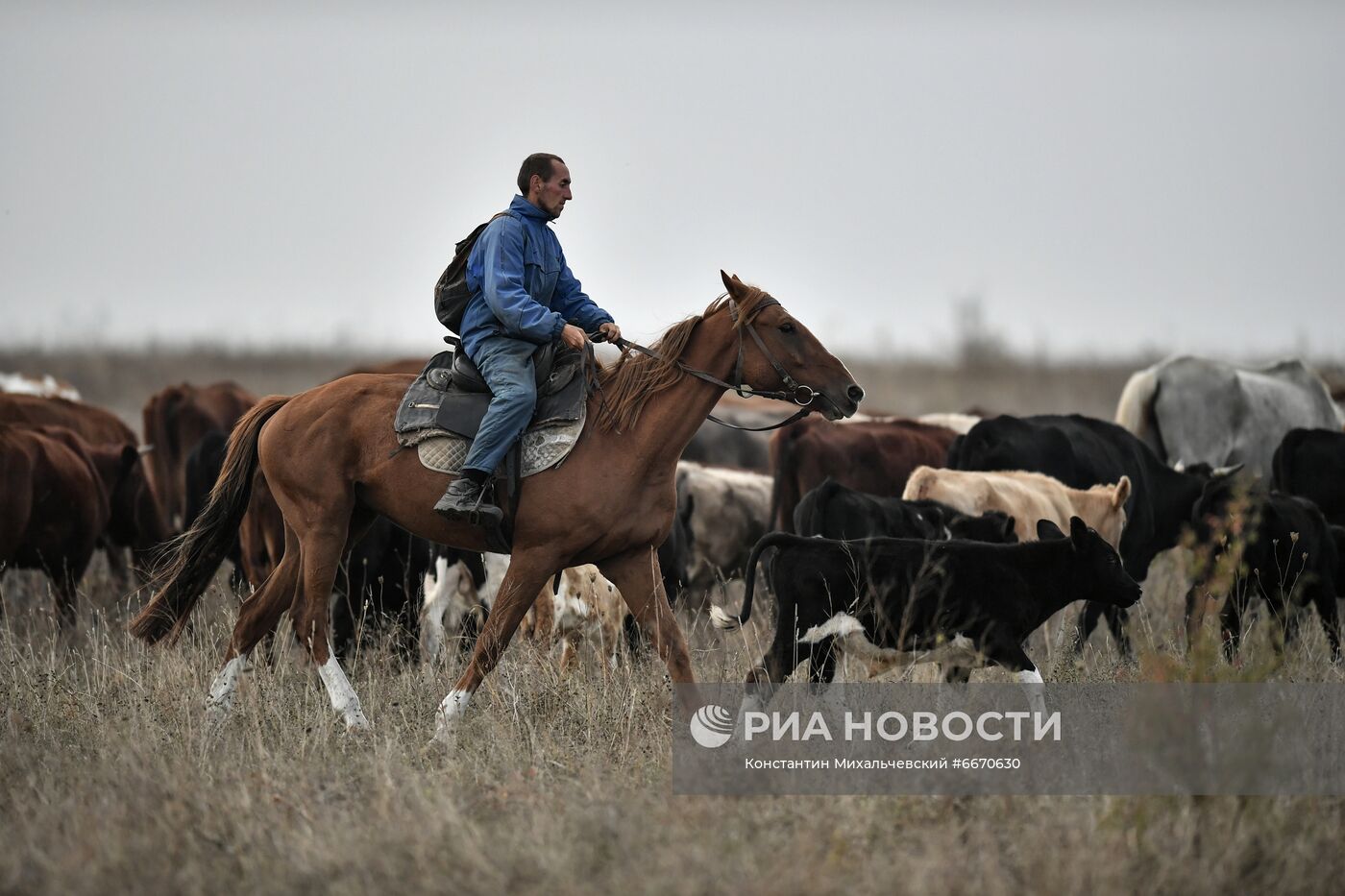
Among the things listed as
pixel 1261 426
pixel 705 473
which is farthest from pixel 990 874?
pixel 1261 426

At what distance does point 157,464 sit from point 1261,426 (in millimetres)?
11868

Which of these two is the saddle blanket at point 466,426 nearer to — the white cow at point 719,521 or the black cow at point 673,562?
the black cow at point 673,562

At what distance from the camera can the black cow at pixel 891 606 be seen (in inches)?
290

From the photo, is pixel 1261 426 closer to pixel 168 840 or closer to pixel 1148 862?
pixel 1148 862

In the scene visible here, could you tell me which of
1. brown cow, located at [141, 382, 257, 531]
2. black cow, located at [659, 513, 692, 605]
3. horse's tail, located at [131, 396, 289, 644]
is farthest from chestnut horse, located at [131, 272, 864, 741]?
brown cow, located at [141, 382, 257, 531]

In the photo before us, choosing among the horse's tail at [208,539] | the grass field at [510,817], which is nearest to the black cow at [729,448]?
the horse's tail at [208,539]

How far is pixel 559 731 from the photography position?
23.5 ft

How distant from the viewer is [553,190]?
774 centimetres

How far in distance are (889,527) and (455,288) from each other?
11.8 ft

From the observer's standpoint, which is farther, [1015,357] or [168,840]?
[1015,357]

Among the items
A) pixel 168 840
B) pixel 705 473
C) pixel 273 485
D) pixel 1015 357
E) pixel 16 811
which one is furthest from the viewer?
pixel 1015 357

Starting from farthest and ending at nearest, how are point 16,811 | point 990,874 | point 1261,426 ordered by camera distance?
point 1261,426 < point 16,811 < point 990,874

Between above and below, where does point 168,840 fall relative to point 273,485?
below

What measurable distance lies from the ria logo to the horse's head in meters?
1.57
